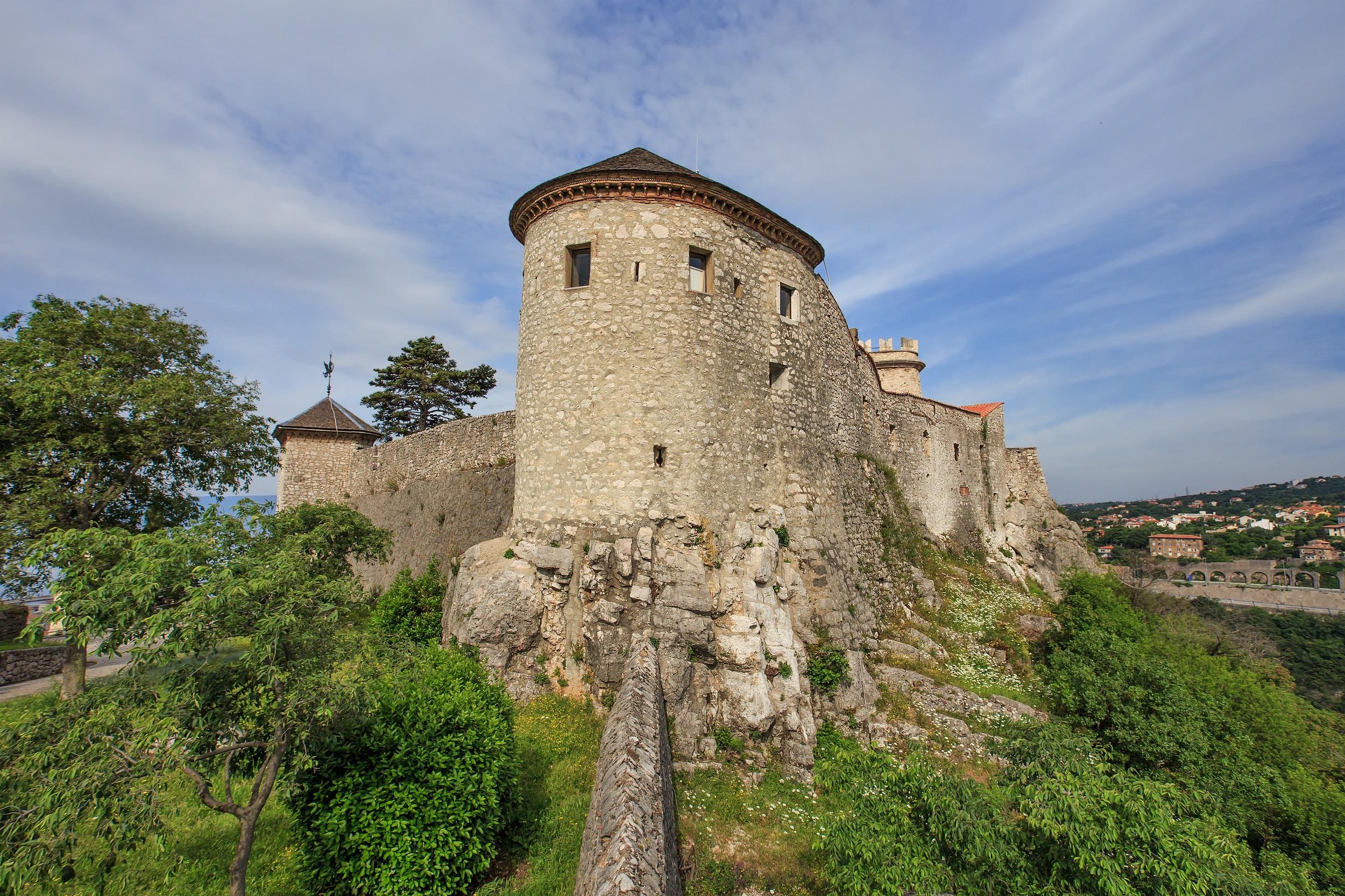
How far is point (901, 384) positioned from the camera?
29.9 m

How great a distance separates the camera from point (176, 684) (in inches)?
203

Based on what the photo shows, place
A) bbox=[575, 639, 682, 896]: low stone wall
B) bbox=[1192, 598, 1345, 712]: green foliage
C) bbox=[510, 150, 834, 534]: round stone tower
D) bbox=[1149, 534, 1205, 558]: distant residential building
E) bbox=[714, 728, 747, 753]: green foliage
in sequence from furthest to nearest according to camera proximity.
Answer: bbox=[1149, 534, 1205, 558]: distant residential building, bbox=[1192, 598, 1345, 712]: green foliage, bbox=[510, 150, 834, 534]: round stone tower, bbox=[714, 728, 747, 753]: green foliage, bbox=[575, 639, 682, 896]: low stone wall

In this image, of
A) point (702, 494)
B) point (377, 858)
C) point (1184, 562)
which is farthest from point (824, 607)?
point (1184, 562)

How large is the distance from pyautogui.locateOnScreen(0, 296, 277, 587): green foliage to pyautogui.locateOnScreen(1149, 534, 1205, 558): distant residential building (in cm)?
9618

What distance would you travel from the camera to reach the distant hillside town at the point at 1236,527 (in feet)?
224

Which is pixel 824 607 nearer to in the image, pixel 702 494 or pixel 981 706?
pixel 702 494

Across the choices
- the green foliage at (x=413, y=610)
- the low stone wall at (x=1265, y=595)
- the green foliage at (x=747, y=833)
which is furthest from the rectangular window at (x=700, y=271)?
the low stone wall at (x=1265, y=595)

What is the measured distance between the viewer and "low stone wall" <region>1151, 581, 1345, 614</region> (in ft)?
163

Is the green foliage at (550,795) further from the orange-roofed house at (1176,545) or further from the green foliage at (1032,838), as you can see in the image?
the orange-roofed house at (1176,545)

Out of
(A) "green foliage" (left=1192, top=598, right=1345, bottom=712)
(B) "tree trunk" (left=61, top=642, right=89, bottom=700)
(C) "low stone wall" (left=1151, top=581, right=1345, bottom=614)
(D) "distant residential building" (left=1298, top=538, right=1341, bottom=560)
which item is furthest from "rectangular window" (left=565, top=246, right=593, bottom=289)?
(D) "distant residential building" (left=1298, top=538, right=1341, bottom=560)

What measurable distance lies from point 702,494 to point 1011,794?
21.0 ft

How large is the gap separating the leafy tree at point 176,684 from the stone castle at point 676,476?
14.5ft

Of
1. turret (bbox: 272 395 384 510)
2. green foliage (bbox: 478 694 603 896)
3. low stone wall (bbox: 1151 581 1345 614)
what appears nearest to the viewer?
green foliage (bbox: 478 694 603 896)

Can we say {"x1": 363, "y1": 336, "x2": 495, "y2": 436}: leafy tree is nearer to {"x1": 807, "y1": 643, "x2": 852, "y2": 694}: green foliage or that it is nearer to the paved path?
the paved path
